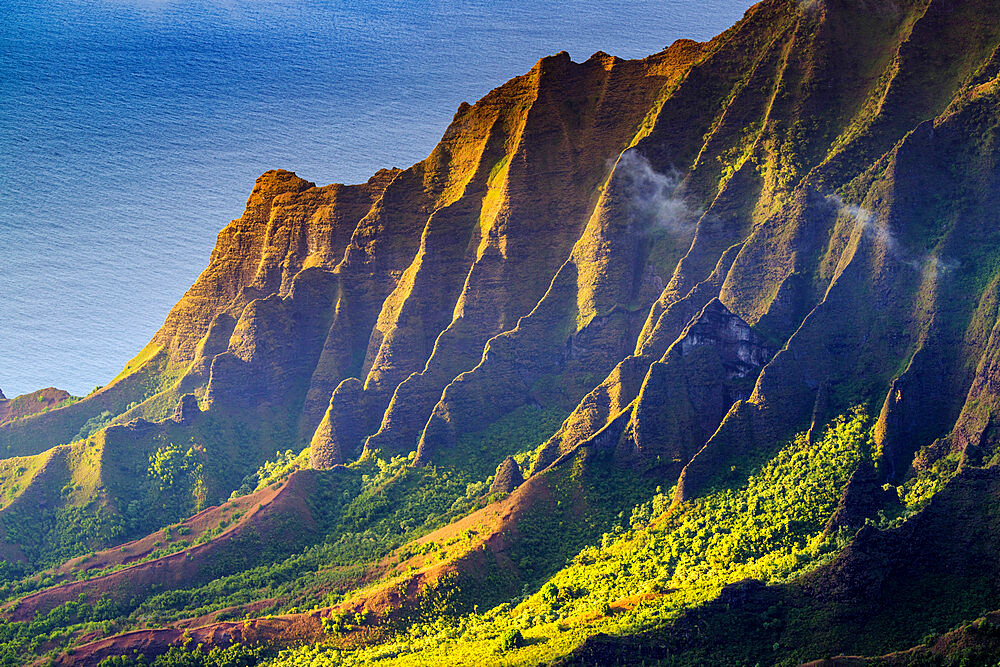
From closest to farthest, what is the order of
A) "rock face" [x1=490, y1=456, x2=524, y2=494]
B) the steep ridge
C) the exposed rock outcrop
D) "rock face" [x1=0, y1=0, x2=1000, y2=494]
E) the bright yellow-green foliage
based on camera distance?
the bright yellow-green foliage, the steep ridge, "rock face" [x1=0, y1=0, x2=1000, y2=494], "rock face" [x1=490, y1=456, x2=524, y2=494], the exposed rock outcrop

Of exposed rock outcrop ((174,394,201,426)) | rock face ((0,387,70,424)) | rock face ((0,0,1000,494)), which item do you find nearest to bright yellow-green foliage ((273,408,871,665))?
rock face ((0,0,1000,494))

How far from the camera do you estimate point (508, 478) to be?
87.1 metres

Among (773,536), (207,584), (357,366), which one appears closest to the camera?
(773,536)

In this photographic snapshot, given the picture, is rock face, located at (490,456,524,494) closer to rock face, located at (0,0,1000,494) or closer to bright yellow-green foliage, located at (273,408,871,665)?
rock face, located at (0,0,1000,494)

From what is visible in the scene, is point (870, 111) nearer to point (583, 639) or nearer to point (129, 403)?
point (583, 639)

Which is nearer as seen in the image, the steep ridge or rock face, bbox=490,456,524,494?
the steep ridge

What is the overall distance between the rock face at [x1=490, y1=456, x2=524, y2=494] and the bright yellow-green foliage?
26.5 ft

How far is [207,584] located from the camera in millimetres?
87875

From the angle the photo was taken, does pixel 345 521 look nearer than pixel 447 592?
No

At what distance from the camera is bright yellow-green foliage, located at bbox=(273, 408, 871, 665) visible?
70.2 m

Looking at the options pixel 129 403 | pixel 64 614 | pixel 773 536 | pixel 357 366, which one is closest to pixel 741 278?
pixel 773 536

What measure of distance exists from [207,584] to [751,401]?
113ft

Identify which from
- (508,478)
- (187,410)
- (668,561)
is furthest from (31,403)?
(668,561)

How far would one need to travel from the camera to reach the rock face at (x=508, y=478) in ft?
285
